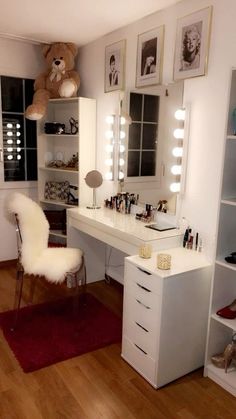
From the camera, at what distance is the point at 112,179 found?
315 cm

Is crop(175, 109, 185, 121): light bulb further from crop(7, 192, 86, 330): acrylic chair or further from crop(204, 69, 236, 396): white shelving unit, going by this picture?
crop(7, 192, 86, 330): acrylic chair

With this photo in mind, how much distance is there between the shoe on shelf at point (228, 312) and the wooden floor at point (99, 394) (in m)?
0.44

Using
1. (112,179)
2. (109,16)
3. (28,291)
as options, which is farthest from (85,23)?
(28,291)

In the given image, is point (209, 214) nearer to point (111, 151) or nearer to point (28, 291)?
point (111, 151)

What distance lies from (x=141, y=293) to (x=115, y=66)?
79.3 inches

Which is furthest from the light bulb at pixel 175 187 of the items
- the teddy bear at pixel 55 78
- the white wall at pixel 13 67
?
the white wall at pixel 13 67

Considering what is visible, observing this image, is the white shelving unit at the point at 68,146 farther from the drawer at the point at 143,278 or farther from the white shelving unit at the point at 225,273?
the white shelving unit at the point at 225,273

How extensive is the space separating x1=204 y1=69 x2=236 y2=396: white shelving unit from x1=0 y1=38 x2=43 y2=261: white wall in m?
2.04

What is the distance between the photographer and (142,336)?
2.02m

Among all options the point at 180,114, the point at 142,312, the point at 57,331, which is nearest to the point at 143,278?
the point at 142,312

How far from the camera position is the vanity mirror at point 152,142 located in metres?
2.48

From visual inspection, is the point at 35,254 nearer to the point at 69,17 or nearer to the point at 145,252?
the point at 145,252

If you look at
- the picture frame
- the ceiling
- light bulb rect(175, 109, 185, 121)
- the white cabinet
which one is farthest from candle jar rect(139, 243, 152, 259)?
the ceiling

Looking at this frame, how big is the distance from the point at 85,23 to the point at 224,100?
1.43m
